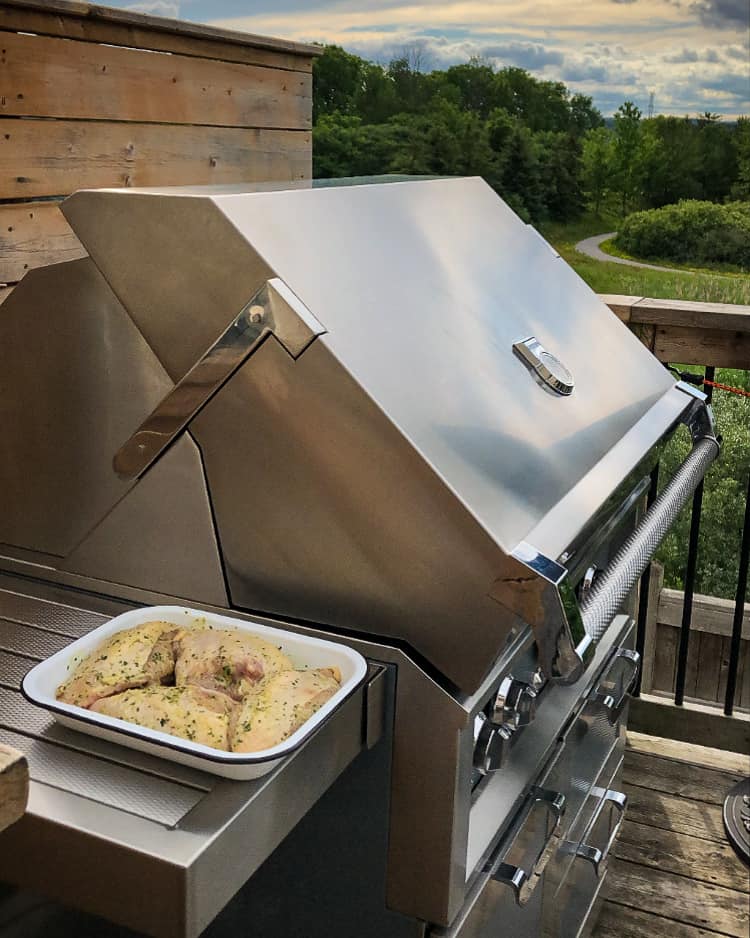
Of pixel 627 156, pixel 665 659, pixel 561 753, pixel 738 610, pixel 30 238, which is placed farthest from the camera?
pixel 627 156

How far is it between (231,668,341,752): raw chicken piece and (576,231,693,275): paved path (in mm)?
8575

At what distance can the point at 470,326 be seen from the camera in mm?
1290

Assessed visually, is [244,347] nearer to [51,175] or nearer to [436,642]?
[436,642]

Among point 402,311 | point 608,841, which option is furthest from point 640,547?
point 608,841

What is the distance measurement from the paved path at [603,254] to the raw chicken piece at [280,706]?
338 inches

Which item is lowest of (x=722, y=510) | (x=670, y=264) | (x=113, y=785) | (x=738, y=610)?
(x=722, y=510)

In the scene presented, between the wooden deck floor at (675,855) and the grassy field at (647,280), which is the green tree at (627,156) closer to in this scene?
the grassy field at (647,280)

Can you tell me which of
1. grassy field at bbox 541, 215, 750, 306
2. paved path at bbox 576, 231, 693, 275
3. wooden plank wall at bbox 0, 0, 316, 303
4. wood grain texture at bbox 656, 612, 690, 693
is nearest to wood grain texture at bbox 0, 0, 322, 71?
wooden plank wall at bbox 0, 0, 316, 303

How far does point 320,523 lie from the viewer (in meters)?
1.07

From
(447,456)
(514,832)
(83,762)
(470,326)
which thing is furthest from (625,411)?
(83,762)

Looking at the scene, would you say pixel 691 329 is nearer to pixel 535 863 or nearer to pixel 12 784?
pixel 535 863

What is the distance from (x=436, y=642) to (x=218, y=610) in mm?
278

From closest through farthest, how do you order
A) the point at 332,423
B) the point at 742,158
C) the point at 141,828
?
the point at 141,828 < the point at 332,423 < the point at 742,158

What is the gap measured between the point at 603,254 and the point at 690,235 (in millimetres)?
907
